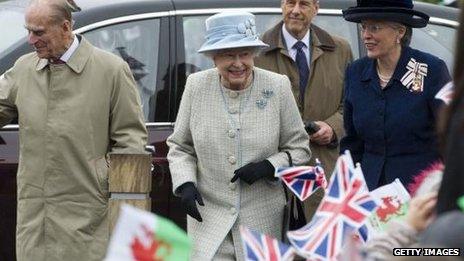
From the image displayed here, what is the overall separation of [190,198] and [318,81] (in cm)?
148

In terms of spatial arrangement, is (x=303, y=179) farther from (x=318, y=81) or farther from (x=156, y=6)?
(x=156, y=6)

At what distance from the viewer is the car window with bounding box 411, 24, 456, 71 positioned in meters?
8.61

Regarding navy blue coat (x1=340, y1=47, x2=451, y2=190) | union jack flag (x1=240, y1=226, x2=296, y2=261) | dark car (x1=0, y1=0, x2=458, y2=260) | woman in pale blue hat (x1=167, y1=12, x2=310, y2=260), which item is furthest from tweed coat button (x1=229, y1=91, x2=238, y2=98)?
union jack flag (x1=240, y1=226, x2=296, y2=261)

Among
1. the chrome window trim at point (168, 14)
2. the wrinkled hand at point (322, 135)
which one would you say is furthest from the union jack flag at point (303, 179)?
the chrome window trim at point (168, 14)

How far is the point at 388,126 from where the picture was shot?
249 inches

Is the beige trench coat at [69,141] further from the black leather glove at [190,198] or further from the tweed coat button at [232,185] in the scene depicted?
the tweed coat button at [232,185]

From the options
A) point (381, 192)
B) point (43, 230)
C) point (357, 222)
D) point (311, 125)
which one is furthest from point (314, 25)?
point (357, 222)

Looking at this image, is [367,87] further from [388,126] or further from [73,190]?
[73,190]

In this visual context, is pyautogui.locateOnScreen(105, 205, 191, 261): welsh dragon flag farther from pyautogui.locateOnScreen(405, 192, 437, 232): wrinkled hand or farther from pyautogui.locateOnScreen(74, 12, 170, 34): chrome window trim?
pyautogui.locateOnScreen(74, 12, 170, 34): chrome window trim

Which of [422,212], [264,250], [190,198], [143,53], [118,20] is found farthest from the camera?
[143,53]

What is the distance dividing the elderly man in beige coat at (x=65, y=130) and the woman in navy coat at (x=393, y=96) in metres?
1.18

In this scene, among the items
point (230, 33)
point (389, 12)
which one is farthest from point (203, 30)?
point (389, 12)

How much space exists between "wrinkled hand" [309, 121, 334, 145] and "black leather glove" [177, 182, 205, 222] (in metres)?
1.12

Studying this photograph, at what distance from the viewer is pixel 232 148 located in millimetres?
6578
